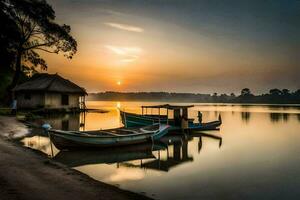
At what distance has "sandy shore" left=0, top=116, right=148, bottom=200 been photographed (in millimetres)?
7286

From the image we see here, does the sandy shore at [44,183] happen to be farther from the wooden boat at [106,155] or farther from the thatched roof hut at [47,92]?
the thatched roof hut at [47,92]

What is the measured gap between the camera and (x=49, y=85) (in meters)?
39.8

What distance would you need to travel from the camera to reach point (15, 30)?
42094mm

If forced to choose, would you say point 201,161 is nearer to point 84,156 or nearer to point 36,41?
point 84,156

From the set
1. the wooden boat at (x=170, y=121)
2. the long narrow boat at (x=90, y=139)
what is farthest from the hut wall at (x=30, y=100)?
the long narrow boat at (x=90, y=139)

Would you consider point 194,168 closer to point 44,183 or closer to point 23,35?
point 44,183

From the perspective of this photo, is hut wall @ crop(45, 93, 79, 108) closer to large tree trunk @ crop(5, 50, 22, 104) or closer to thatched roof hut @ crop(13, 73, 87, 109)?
thatched roof hut @ crop(13, 73, 87, 109)

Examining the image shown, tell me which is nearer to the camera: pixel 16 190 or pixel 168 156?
pixel 16 190

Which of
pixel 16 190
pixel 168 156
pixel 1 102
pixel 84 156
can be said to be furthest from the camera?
pixel 1 102

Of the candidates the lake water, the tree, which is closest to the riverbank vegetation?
the tree

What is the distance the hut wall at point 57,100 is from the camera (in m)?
40.0

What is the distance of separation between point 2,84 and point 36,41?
377 inches

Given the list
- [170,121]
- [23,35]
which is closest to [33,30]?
[23,35]

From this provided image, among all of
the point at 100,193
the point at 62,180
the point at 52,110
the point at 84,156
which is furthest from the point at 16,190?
the point at 52,110
